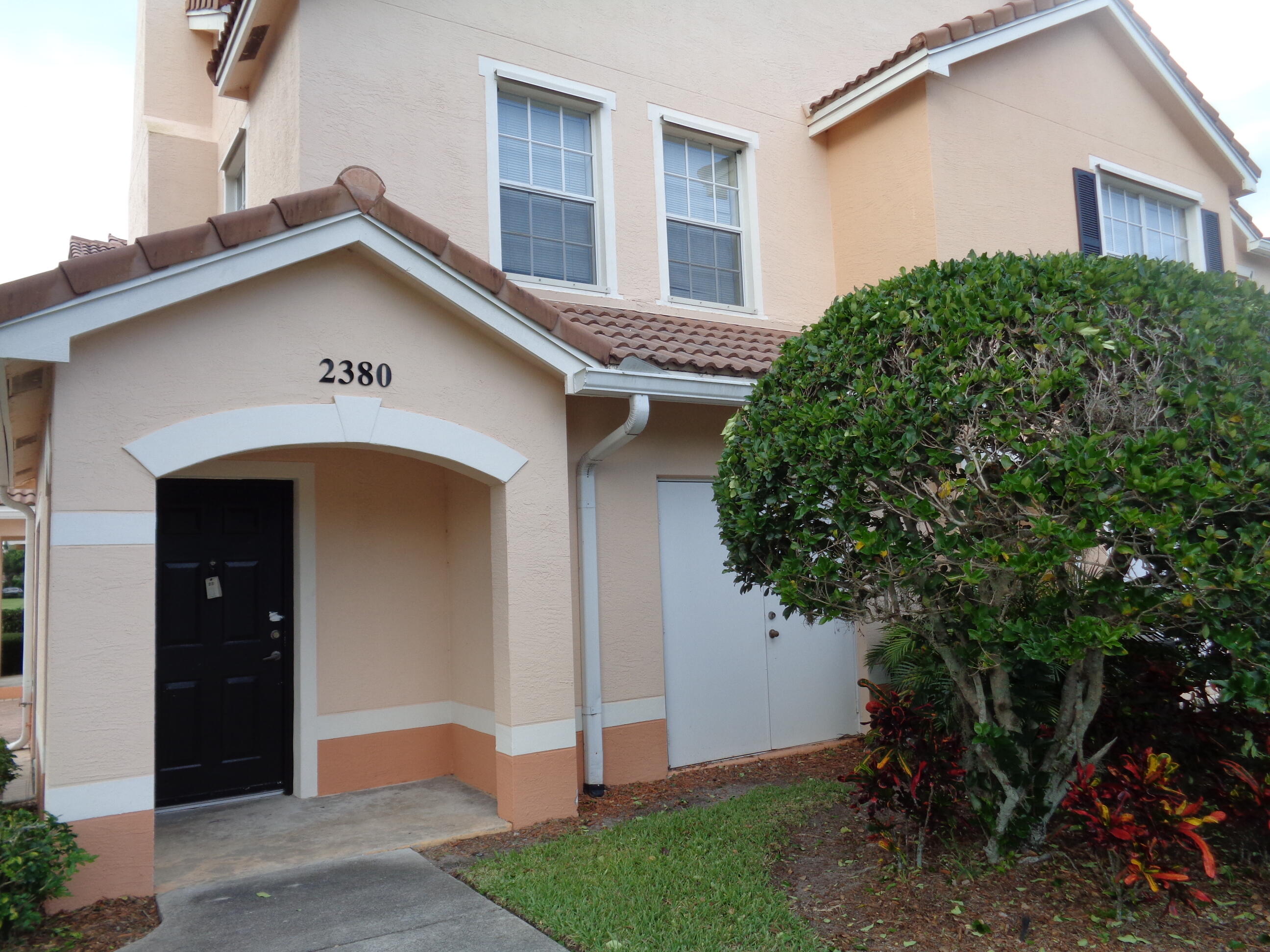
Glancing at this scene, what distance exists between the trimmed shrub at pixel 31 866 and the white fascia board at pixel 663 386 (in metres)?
3.84

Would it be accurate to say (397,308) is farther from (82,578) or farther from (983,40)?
(983,40)

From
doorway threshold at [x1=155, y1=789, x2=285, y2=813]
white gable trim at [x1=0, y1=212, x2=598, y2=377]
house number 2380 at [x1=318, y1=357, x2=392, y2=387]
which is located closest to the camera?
white gable trim at [x1=0, y1=212, x2=598, y2=377]

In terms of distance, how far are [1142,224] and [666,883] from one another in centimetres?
968

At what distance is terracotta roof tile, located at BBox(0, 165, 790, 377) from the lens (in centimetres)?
469

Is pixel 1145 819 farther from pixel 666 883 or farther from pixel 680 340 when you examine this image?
pixel 680 340

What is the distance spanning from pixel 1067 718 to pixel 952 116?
6427mm

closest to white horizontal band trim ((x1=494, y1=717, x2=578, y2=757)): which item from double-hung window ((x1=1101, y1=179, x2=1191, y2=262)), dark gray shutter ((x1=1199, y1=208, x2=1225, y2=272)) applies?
double-hung window ((x1=1101, y1=179, x2=1191, y2=262))

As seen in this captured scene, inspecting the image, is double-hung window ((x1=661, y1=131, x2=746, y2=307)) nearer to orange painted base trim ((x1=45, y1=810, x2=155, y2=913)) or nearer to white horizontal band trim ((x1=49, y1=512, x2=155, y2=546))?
white horizontal band trim ((x1=49, y1=512, x2=155, y2=546))

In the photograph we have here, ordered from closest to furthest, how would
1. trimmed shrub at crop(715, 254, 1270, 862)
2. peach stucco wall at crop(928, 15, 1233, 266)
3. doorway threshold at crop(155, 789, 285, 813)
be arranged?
trimmed shrub at crop(715, 254, 1270, 862) < doorway threshold at crop(155, 789, 285, 813) < peach stucco wall at crop(928, 15, 1233, 266)

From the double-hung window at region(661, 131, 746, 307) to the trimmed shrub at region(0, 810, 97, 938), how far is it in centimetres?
628

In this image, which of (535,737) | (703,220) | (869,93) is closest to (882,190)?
(869,93)

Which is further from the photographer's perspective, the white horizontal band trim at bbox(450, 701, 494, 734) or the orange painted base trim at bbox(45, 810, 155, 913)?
the white horizontal band trim at bbox(450, 701, 494, 734)

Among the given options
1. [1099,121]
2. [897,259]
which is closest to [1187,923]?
[897,259]

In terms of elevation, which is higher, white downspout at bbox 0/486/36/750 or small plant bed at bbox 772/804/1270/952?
white downspout at bbox 0/486/36/750
